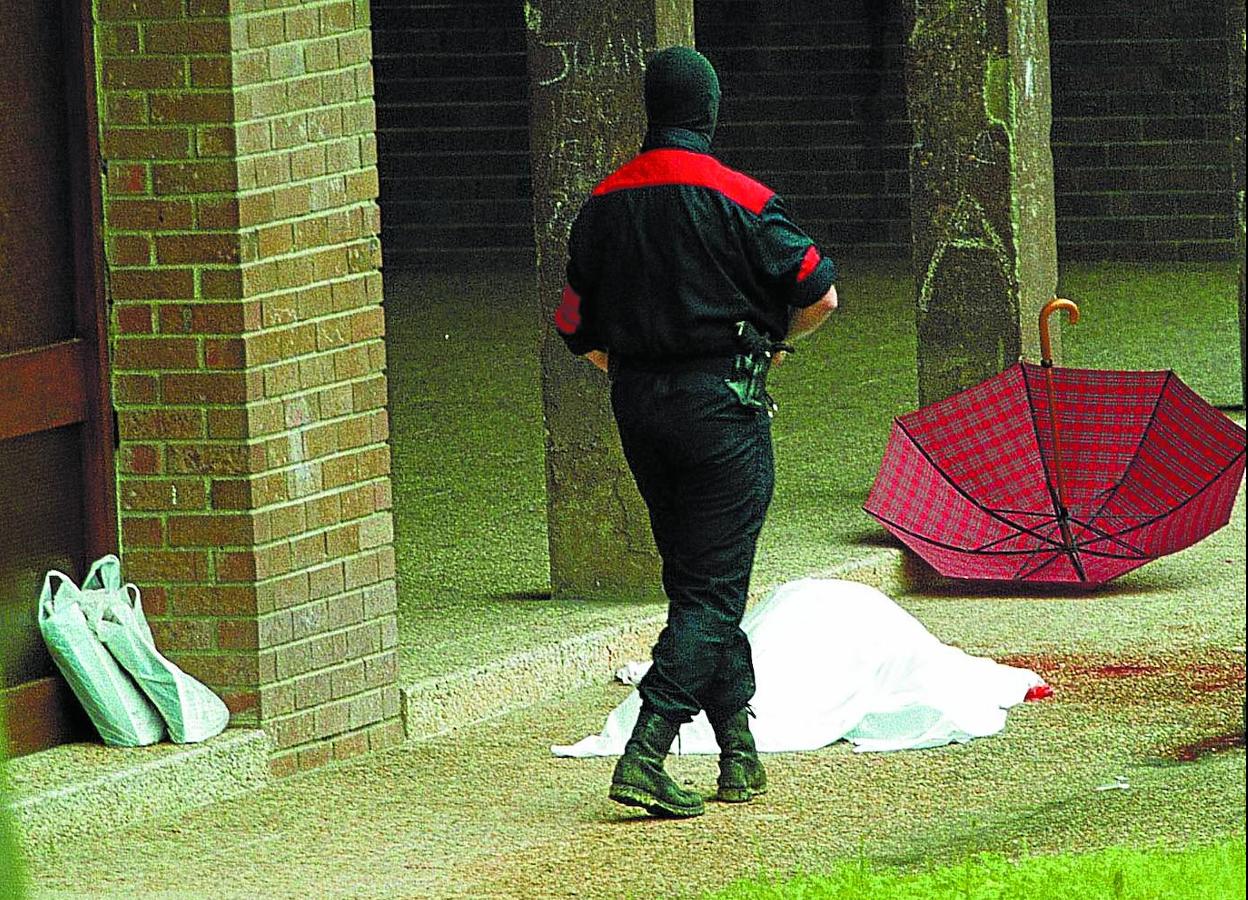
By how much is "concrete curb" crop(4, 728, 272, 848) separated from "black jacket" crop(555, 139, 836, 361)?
1417 mm

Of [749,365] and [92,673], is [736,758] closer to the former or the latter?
[749,365]

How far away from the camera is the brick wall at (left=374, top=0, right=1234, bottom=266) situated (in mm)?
15352

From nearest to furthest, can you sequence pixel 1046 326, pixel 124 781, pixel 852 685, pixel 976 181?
pixel 124 781
pixel 852 685
pixel 1046 326
pixel 976 181

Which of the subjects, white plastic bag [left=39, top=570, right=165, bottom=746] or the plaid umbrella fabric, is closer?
white plastic bag [left=39, top=570, right=165, bottom=746]

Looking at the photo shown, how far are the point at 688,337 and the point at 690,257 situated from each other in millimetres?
176

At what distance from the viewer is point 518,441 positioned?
10570mm

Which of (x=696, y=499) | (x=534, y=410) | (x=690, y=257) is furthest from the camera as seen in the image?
(x=534, y=410)

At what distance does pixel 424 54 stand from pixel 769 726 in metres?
10.8

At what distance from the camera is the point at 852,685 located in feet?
20.7

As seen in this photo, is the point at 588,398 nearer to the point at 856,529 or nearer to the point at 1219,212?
the point at 856,529

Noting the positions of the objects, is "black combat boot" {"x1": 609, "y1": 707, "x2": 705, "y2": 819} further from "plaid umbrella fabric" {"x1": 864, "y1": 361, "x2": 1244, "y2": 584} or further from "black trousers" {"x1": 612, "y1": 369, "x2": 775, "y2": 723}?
"plaid umbrella fabric" {"x1": 864, "y1": 361, "x2": 1244, "y2": 584}

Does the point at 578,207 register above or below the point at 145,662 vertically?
→ above

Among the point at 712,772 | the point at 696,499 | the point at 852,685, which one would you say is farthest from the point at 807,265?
the point at 852,685

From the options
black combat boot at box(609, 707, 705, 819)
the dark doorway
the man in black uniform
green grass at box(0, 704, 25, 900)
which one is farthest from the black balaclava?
green grass at box(0, 704, 25, 900)
